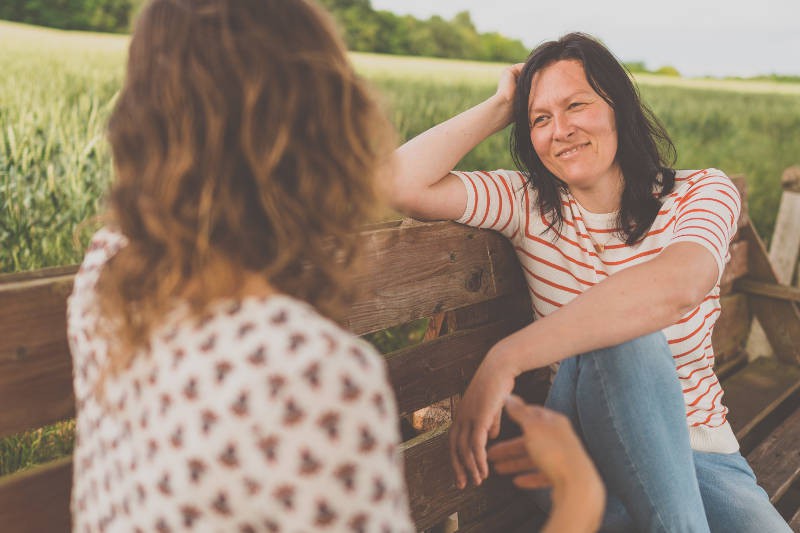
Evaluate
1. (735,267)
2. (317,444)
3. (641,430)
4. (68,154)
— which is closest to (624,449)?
(641,430)

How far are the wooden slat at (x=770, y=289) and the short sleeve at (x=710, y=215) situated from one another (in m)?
1.69

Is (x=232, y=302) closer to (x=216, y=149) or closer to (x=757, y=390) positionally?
(x=216, y=149)

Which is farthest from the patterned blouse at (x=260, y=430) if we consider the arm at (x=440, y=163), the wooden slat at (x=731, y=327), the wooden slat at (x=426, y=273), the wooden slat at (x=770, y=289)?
the wooden slat at (x=770, y=289)

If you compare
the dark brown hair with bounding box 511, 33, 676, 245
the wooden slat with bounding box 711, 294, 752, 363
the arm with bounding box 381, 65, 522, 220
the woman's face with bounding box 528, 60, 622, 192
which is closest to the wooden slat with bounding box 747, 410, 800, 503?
the wooden slat with bounding box 711, 294, 752, 363

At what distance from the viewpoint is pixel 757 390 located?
122 inches

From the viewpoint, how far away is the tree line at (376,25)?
22.8 metres

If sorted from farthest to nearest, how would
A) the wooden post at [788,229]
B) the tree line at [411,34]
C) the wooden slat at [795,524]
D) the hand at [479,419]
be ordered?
the tree line at [411,34] → the wooden post at [788,229] → the wooden slat at [795,524] → the hand at [479,419]

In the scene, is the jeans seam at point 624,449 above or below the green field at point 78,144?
below

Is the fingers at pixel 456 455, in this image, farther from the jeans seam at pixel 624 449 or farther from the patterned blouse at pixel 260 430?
the patterned blouse at pixel 260 430

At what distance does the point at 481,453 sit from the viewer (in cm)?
141

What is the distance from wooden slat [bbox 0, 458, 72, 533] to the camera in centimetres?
114

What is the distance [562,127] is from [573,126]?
3 cm

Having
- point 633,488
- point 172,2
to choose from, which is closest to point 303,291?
point 172,2

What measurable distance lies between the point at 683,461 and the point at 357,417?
1017 mm
